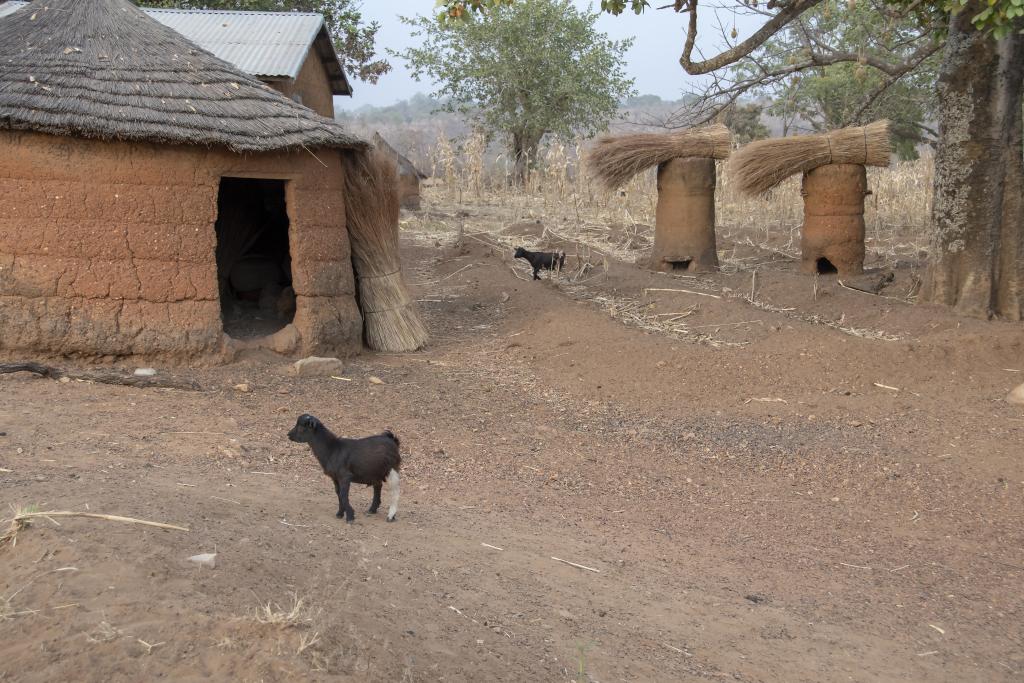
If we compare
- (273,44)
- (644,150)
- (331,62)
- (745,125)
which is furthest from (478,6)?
(745,125)

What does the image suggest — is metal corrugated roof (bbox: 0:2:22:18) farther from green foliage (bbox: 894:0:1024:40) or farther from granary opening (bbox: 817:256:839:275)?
green foliage (bbox: 894:0:1024:40)

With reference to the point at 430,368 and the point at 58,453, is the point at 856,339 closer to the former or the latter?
the point at 430,368

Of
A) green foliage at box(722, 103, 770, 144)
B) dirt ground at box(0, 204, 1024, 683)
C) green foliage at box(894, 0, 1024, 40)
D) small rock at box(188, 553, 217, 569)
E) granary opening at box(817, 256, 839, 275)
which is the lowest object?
dirt ground at box(0, 204, 1024, 683)

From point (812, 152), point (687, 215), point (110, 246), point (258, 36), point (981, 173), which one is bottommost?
point (110, 246)

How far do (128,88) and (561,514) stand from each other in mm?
4811

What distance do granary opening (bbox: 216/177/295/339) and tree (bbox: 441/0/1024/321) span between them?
389cm

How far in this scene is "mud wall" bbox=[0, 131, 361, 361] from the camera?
7.00 meters

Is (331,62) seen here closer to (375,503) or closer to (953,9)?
(953,9)

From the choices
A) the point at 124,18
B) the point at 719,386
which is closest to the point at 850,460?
the point at 719,386

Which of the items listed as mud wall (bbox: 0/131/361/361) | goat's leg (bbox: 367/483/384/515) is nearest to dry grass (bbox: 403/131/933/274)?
mud wall (bbox: 0/131/361/361)

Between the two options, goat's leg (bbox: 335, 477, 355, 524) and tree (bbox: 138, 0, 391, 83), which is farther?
tree (bbox: 138, 0, 391, 83)

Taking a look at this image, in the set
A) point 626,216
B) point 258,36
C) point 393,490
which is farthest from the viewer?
point 626,216

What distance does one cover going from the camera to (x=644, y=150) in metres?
11.6

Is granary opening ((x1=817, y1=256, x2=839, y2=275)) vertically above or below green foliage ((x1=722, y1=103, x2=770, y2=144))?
below
